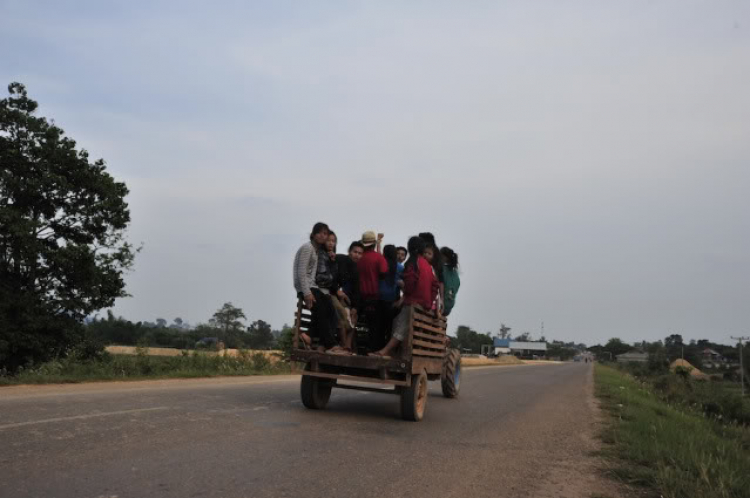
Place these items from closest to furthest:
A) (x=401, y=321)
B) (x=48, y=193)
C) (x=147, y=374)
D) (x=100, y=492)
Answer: (x=100, y=492), (x=401, y=321), (x=147, y=374), (x=48, y=193)

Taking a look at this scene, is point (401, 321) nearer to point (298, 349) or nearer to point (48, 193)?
point (298, 349)

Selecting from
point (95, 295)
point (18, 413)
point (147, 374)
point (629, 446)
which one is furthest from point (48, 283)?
point (629, 446)

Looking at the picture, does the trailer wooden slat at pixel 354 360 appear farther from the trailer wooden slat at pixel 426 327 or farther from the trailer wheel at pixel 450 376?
the trailer wheel at pixel 450 376

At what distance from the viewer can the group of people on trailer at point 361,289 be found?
7.93 metres

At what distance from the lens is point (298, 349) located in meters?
7.98

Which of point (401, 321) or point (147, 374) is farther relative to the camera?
point (147, 374)

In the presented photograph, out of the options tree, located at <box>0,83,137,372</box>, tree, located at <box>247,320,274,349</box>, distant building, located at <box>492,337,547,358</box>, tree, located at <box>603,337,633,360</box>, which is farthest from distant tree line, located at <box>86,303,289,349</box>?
tree, located at <box>603,337,633,360</box>

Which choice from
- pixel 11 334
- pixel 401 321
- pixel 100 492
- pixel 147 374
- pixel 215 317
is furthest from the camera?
pixel 215 317

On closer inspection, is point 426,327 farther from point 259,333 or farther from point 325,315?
point 259,333

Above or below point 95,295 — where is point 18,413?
below

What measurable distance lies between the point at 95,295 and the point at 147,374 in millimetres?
13058

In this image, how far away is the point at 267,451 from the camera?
538cm

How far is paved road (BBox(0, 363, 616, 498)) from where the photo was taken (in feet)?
14.0

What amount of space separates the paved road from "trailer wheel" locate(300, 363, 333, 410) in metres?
0.22
